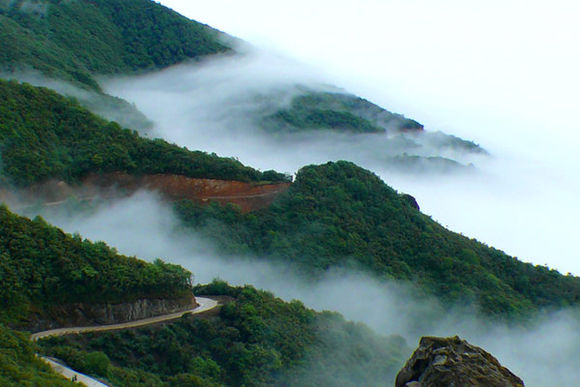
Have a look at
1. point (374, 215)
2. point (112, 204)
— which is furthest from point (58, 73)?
point (374, 215)

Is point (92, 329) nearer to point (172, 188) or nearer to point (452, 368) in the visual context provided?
point (452, 368)

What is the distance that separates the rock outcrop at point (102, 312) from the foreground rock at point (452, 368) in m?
18.7

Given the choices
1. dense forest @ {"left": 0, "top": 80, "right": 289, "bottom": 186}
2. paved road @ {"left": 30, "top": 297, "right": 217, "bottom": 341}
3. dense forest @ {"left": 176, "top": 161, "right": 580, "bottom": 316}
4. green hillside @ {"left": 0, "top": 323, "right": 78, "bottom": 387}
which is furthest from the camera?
dense forest @ {"left": 176, "top": 161, "right": 580, "bottom": 316}

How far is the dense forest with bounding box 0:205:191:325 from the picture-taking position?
28.1m

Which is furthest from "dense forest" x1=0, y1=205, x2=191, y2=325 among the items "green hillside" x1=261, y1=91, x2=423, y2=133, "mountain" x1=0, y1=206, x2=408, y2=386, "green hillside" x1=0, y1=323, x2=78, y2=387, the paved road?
"green hillside" x1=261, y1=91, x2=423, y2=133

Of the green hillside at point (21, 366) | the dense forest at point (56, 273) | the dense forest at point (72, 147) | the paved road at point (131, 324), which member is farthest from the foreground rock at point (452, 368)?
the dense forest at point (72, 147)

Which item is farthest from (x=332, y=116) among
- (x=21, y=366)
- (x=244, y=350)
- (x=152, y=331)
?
(x=21, y=366)

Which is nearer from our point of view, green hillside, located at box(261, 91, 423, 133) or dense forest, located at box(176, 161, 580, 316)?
dense forest, located at box(176, 161, 580, 316)

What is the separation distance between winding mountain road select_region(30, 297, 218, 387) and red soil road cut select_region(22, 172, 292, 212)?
660 inches

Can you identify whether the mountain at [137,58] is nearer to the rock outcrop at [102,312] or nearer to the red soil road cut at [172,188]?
the red soil road cut at [172,188]

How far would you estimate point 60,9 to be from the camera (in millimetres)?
97812

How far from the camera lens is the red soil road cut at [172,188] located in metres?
52.7

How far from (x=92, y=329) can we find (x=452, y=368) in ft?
66.8

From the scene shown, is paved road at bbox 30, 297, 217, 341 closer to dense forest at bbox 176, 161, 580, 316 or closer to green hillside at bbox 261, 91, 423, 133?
dense forest at bbox 176, 161, 580, 316
